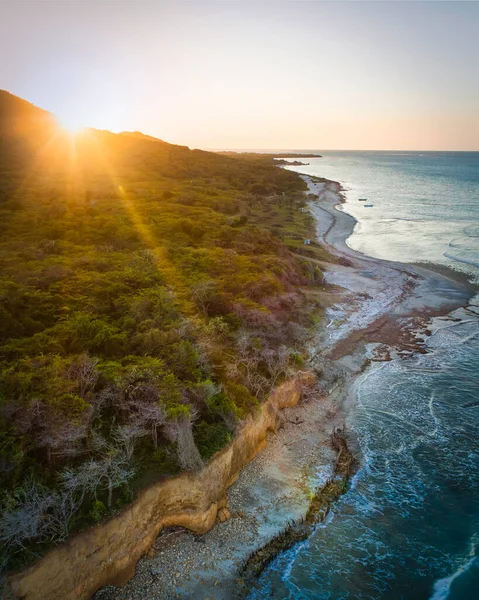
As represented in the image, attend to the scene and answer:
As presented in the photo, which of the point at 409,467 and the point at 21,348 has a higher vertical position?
the point at 21,348

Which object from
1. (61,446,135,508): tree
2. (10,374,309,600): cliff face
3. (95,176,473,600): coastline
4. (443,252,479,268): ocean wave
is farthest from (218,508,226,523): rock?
(443,252,479,268): ocean wave

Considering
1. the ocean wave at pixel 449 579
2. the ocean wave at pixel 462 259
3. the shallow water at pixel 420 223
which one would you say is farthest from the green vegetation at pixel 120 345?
the shallow water at pixel 420 223

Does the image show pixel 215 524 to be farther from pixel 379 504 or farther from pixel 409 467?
pixel 409 467

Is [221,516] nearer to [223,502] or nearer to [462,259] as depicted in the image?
[223,502]

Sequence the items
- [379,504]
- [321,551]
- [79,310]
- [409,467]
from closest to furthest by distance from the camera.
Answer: [321,551] → [379,504] → [409,467] → [79,310]

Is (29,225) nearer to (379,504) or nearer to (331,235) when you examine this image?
(379,504)

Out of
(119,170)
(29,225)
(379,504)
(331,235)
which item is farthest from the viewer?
(119,170)

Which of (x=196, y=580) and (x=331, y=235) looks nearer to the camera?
(x=196, y=580)

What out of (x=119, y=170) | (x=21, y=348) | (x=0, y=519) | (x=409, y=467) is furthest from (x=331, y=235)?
(x=0, y=519)
